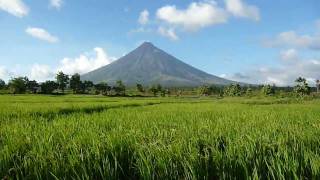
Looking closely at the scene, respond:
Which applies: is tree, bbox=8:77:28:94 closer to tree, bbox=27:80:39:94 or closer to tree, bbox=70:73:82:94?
tree, bbox=27:80:39:94

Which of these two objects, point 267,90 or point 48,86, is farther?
point 267,90

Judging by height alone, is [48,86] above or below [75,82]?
below

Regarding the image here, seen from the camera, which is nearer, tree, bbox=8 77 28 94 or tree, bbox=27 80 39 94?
tree, bbox=8 77 28 94

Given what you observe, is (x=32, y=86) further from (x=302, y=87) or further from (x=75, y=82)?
(x=302, y=87)

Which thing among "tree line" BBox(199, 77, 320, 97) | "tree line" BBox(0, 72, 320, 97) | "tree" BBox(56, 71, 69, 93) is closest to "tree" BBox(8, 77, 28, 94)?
"tree line" BBox(0, 72, 320, 97)

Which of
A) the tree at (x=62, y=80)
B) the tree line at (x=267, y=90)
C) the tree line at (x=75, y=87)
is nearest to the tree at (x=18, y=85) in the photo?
the tree line at (x=75, y=87)

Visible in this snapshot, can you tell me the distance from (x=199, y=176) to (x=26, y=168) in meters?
1.80

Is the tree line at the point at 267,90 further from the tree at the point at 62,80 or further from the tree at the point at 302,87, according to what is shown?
the tree at the point at 62,80

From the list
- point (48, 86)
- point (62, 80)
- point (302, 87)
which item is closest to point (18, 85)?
point (48, 86)

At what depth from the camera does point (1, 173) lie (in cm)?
429

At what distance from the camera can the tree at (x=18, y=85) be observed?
10525 cm

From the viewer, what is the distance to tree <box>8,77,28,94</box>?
105250 mm

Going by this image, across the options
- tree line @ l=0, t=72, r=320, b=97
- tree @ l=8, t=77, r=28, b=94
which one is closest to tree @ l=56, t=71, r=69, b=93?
tree line @ l=0, t=72, r=320, b=97

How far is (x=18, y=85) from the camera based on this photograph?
108 metres
